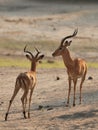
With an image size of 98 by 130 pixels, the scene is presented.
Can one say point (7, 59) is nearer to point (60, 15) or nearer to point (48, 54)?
point (48, 54)

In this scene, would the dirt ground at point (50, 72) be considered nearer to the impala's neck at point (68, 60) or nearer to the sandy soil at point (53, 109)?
the sandy soil at point (53, 109)

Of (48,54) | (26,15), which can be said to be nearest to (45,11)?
(26,15)

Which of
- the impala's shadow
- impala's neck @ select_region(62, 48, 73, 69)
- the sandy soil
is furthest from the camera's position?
impala's neck @ select_region(62, 48, 73, 69)

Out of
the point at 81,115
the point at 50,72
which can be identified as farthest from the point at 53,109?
the point at 50,72

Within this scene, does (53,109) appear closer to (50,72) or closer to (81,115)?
(81,115)

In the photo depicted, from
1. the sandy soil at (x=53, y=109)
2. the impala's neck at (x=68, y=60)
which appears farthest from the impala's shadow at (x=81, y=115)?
the impala's neck at (x=68, y=60)

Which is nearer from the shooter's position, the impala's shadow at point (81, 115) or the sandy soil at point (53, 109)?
the sandy soil at point (53, 109)

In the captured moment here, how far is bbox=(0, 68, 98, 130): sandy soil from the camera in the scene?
50.1 ft

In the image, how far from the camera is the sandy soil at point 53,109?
1527cm

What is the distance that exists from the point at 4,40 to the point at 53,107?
1889 cm

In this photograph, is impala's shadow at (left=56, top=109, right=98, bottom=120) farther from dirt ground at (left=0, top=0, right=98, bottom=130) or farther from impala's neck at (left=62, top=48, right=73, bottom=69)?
impala's neck at (left=62, top=48, right=73, bottom=69)

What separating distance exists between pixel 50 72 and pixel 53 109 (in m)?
9.37

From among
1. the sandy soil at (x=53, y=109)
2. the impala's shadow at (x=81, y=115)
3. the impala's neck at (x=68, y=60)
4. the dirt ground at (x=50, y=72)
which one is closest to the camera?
the sandy soil at (x=53, y=109)

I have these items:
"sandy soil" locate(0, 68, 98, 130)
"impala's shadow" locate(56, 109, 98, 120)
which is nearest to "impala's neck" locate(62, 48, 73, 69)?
"sandy soil" locate(0, 68, 98, 130)
